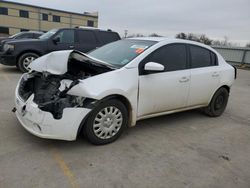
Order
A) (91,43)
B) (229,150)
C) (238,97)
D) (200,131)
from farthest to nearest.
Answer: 1. (91,43)
2. (238,97)
3. (200,131)
4. (229,150)

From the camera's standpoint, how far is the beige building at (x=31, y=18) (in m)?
38.1

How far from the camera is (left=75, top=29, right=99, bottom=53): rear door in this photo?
8522 millimetres

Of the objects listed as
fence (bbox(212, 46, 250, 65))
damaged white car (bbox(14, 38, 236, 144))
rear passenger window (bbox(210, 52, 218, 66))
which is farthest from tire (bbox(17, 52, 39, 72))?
fence (bbox(212, 46, 250, 65))

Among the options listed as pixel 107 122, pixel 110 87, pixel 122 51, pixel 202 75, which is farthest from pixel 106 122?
pixel 202 75

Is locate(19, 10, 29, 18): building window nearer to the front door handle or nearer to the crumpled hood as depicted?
the crumpled hood

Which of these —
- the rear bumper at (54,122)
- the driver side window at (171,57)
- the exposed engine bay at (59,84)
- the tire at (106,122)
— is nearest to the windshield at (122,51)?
the driver side window at (171,57)

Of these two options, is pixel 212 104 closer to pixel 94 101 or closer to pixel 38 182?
pixel 94 101

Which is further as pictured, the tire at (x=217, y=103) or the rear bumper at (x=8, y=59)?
the rear bumper at (x=8, y=59)

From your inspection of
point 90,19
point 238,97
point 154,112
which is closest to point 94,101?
point 154,112

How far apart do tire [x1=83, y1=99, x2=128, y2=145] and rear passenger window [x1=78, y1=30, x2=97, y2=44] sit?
5943 mm

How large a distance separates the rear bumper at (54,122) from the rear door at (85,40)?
5.92 m

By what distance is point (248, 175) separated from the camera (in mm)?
2801

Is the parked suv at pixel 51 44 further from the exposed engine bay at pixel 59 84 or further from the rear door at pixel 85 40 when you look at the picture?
the exposed engine bay at pixel 59 84

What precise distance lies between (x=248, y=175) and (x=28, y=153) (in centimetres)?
284
